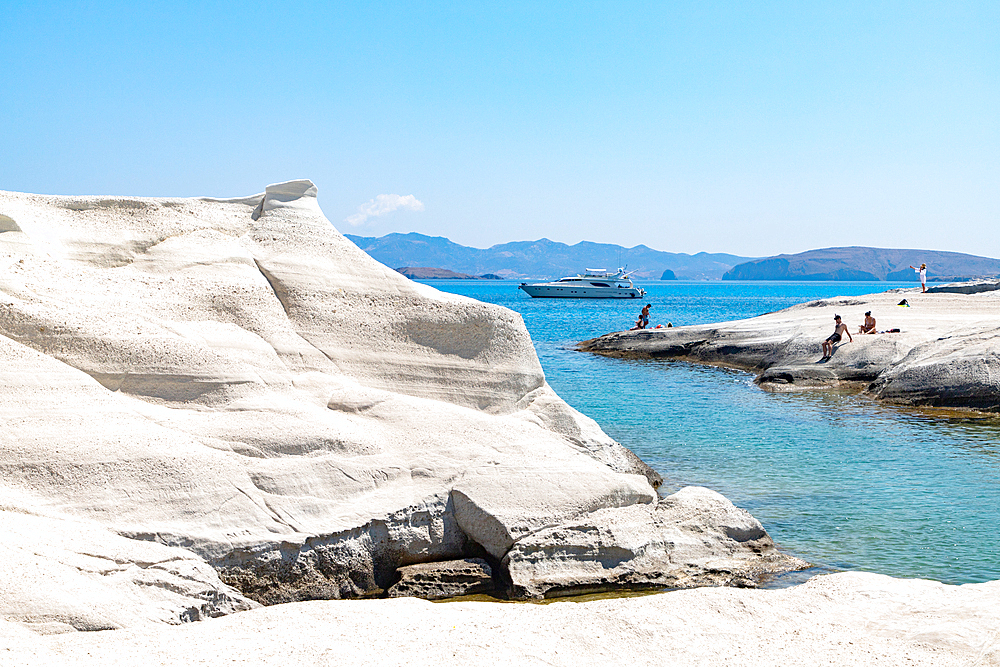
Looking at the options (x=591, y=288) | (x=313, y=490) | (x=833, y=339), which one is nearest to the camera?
(x=313, y=490)

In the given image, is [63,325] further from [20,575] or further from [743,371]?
[743,371]

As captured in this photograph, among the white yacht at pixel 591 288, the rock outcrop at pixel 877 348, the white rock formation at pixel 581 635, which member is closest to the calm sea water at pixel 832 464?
the rock outcrop at pixel 877 348

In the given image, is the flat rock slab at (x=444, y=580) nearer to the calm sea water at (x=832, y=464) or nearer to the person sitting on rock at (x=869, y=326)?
the calm sea water at (x=832, y=464)

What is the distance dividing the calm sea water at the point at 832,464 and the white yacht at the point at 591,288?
69.3m

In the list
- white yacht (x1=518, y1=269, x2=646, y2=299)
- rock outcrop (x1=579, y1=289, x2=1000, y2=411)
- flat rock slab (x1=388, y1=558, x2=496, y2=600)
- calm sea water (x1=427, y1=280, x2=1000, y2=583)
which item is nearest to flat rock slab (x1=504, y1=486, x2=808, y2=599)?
flat rock slab (x1=388, y1=558, x2=496, y2=600)

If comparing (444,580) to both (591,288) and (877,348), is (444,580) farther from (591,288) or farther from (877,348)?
(591,288)

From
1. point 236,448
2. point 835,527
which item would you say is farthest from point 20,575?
point 835,527

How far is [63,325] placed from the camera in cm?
850

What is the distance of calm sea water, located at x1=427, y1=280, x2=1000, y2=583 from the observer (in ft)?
32.8

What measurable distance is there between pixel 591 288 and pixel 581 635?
302 ft

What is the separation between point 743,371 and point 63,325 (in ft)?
82.4

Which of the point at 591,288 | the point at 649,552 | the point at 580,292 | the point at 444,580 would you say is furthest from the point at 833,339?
the point at 580,292

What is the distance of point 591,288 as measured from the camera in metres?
96.7

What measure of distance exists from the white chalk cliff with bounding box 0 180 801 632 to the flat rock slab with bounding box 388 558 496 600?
0.15m
